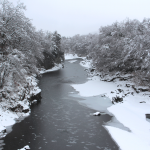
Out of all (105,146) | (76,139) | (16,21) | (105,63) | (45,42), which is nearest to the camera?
(105,146)

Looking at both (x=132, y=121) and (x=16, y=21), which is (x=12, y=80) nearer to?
(x=16, y=21)

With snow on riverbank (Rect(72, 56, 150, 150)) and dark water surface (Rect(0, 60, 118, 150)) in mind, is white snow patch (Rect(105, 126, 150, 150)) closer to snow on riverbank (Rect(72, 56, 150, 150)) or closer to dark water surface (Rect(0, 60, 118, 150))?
snow on riverbank (Rect(72, 56, 150, 150))

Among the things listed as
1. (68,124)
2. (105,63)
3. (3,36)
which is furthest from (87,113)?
(105,63)

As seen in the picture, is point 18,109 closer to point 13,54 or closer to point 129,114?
point 13,54

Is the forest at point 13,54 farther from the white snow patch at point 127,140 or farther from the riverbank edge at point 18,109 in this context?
the white snow patch at point 127,140

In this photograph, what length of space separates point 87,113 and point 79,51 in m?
101

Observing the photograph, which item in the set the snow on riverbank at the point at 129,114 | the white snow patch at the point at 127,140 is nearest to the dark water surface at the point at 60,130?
the white snow patch at the point at 127,140

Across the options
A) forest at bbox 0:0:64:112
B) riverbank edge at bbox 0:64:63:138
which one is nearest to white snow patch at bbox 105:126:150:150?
riverbank edge at bbox 0:64:63:138

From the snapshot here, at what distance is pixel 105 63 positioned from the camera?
111 ft

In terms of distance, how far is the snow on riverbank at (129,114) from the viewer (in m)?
12.2

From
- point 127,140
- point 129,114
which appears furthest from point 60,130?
point 129,114

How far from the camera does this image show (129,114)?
1758 centimetres

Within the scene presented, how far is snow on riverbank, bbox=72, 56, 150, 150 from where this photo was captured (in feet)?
40.1

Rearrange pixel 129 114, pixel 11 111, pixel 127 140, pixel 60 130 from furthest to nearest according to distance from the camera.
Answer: pixel 129 114
pixel 11 111
pixel 60 130
pixel 127 140
